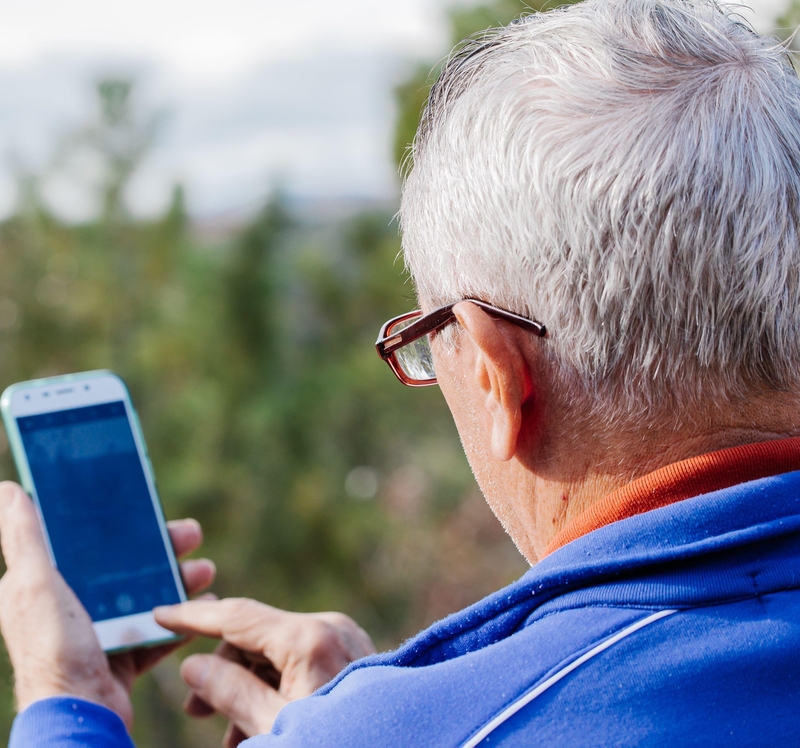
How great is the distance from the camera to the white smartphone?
141 cm

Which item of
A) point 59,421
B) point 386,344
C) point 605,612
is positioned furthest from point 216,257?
point 605,612

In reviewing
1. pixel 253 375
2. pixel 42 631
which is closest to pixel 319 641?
pixel 42 631

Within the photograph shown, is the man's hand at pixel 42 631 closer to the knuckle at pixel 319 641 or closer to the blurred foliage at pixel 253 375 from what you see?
the knuckle at pixel 319 641

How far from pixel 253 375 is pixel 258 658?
5850 mm

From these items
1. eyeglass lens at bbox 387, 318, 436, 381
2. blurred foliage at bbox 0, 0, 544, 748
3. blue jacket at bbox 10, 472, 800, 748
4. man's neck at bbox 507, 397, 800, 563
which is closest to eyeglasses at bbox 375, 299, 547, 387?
eyeglass lens at bbox 387, 318, 436, 381

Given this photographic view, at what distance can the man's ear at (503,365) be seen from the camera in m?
0.89

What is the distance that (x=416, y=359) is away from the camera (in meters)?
1.15

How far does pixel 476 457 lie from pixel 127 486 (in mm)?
739

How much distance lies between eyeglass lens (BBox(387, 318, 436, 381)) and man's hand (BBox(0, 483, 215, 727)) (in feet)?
2.06

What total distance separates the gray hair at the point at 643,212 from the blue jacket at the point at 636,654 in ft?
0.50

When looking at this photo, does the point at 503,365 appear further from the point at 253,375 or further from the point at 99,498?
the point at 253,375

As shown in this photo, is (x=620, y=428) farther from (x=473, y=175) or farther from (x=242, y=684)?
(x=242, y=684)

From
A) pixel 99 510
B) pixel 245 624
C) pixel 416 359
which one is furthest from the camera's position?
pixel 99 510

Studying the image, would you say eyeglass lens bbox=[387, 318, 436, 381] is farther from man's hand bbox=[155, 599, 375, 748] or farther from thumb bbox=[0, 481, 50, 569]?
thumb bbox=[0, 481, 50, 569]
